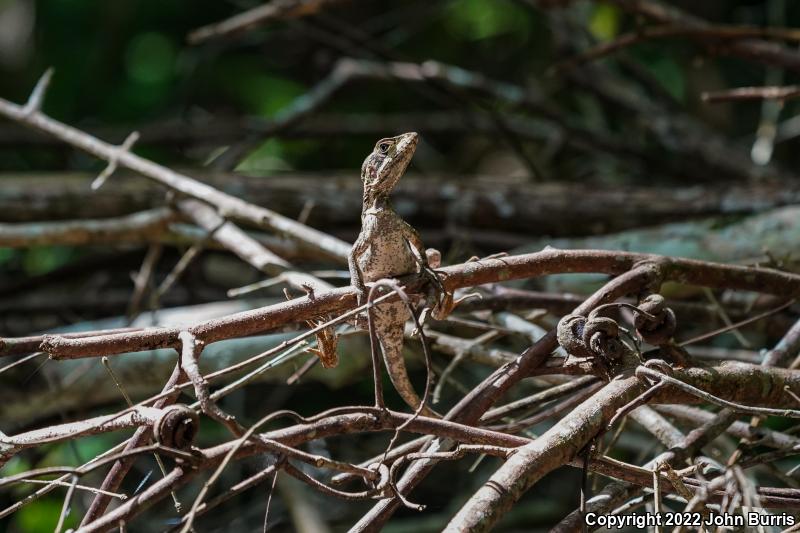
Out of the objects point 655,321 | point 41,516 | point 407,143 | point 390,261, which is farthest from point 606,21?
point 41,516

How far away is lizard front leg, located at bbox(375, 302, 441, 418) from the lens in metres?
2.97

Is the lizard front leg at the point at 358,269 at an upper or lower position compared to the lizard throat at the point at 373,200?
lower

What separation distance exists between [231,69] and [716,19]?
14.8ft

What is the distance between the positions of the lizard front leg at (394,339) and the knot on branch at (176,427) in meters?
1.12

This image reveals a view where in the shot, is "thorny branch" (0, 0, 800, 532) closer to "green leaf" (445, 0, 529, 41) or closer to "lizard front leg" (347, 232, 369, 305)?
"lizard front leg" (347, 232, 369, 305)

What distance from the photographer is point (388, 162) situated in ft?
10.6

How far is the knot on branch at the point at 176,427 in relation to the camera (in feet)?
6.19

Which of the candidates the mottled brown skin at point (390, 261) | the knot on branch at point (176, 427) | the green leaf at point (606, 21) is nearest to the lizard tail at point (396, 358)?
the mottled brown skin at point (390, 261)

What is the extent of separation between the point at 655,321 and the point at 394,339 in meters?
0.91

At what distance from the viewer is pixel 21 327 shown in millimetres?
5566

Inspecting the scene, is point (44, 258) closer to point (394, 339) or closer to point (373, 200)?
point (373, 200)

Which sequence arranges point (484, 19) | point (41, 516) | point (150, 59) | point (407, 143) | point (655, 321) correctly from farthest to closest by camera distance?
point (484, 19), point (150, 59), point (41, 516), point (407, 143), point (655, 321)

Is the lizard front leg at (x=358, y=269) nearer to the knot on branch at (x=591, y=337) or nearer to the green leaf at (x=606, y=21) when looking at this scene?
the knot on branch at (x=591, y=337)

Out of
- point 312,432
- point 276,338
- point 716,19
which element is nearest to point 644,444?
point 276,338
